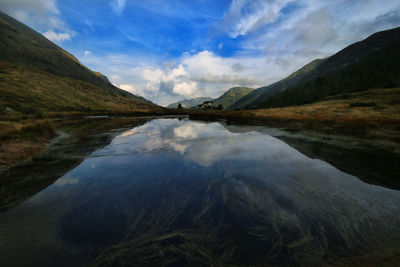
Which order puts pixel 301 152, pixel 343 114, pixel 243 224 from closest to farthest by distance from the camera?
pixel 243 224 < pixel 301 152 < pixel 343 114

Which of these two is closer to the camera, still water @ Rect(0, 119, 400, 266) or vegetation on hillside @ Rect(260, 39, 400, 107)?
still water @ Rect(0, 119, 400, 266)

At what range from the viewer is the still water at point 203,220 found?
17.4 ft

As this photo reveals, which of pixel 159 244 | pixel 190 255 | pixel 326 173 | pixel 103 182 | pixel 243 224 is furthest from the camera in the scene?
pixel 326 173

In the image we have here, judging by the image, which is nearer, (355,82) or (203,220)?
(203,220)

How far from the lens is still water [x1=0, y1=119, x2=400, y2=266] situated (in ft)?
17.4

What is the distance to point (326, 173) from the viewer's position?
12.4 metres

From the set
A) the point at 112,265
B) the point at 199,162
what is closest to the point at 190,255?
the point at 112,265

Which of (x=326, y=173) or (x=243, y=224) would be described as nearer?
(x=243, y=224)

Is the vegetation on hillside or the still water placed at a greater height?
the vegetation on hillside

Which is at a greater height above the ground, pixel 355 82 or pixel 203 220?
pixel 355 82

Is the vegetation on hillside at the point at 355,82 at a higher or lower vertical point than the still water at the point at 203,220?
higher

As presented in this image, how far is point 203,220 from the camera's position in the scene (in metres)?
7.24

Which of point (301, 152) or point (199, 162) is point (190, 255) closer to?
point (199, 162)

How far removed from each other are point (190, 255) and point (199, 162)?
32.7 feet
